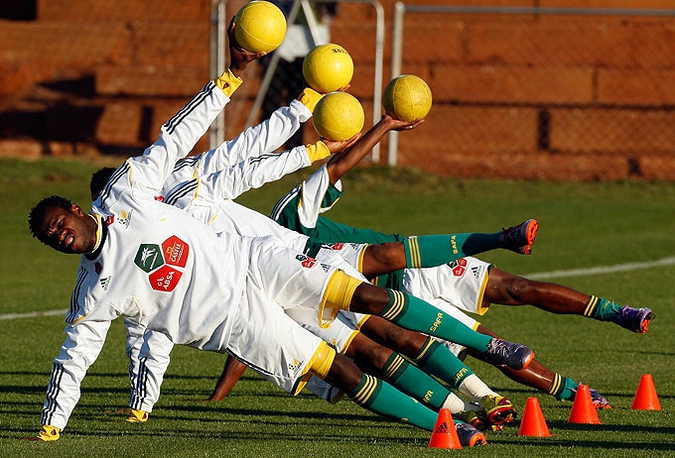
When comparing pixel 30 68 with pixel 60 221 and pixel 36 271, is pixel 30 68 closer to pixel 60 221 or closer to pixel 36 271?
pixel 36 271

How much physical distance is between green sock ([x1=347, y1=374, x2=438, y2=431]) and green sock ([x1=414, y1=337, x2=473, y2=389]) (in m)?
0.53

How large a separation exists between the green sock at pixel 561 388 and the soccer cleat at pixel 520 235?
1.13m

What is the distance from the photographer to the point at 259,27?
26.8ft

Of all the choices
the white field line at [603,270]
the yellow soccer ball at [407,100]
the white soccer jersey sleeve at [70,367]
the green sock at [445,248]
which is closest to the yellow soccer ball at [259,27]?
the yellow soccer ball at [407,100]

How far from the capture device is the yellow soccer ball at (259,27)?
8133 mm

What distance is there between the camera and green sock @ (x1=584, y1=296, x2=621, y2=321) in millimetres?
8125

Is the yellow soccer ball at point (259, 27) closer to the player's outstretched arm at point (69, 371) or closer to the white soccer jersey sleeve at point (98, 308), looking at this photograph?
the white soccer jersey sleeve at point (98, 308)

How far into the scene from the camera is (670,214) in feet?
61.5

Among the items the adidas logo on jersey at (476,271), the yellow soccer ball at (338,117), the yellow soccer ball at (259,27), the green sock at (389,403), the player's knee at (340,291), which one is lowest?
the green sock at (389,403)

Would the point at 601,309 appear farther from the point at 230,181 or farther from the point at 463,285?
the point at 230,181

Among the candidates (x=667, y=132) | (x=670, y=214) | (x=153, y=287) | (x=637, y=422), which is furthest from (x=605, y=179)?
(x=153, y=287)

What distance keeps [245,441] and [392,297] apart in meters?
1.21

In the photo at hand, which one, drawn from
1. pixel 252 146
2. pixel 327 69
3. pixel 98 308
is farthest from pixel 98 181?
pixel 327 69

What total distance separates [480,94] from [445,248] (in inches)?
574
